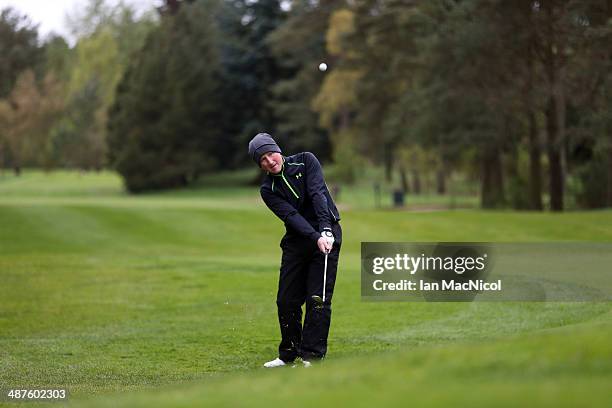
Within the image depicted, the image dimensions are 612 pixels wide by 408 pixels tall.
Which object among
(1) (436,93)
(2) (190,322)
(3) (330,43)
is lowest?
(2) (190,322)

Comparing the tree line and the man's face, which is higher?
the tree line

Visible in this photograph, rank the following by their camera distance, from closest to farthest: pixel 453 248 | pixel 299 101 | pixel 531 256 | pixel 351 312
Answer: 1. pixel 453 248
2. pixel 351 312
3. pixel 531 256
4. pixel 299 101

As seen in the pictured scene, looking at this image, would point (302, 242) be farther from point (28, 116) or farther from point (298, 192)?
point (28, 116)

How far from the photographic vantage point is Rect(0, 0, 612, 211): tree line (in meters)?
36.7

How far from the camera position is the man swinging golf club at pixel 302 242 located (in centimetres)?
905

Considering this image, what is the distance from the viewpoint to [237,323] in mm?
13430

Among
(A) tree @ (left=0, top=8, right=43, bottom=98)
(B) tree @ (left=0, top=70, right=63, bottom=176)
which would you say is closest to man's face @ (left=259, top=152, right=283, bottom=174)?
(A) tree @ (left=0, top=8, right=43, bottom=98)

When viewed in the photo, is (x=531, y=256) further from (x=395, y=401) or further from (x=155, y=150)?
(x=155, y=150)

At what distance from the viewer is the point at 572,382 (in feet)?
16.4

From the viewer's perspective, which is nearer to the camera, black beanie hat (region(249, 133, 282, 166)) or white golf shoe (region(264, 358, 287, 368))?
black beanie hat (region(249, 133, 282, 166))

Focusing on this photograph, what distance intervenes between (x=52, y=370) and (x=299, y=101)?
64.6 metres

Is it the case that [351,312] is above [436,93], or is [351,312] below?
below

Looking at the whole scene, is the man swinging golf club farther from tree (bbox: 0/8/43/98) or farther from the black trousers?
tree (bbox: 0/8/43/98)

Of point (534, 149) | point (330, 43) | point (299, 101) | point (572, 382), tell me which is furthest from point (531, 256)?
point (299, 101)
